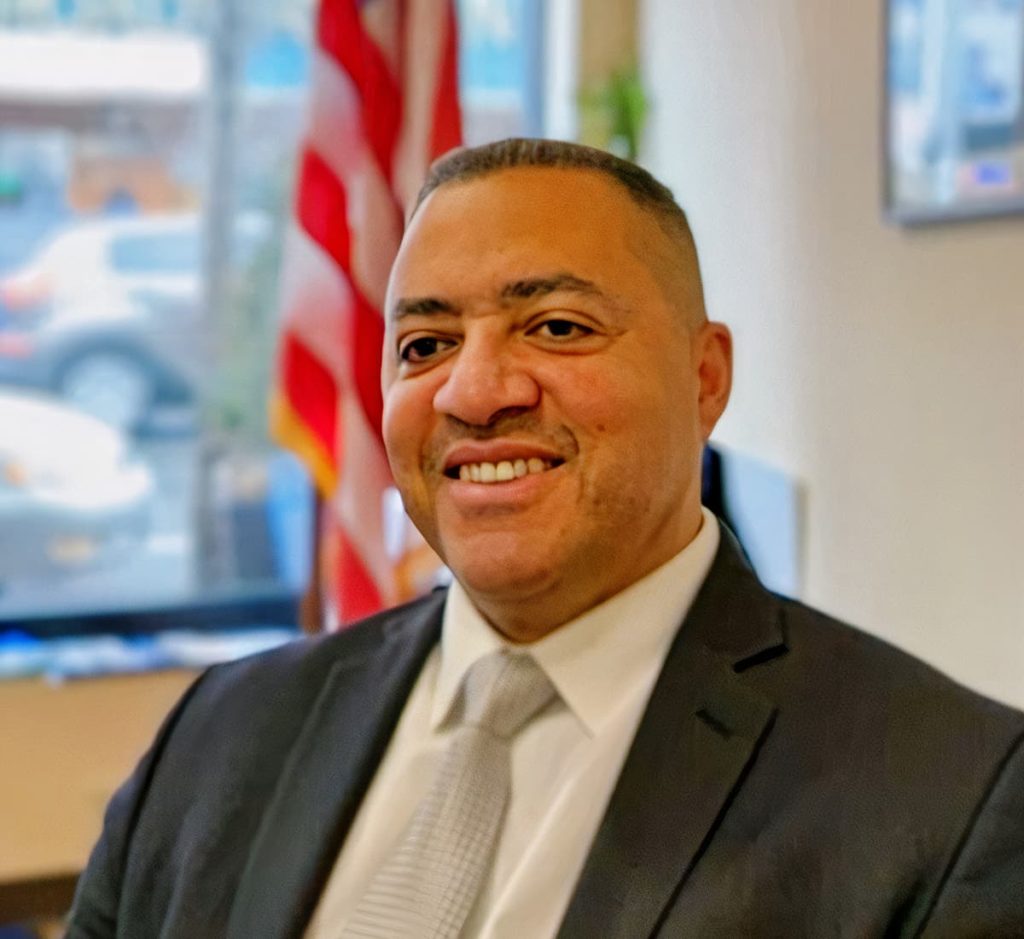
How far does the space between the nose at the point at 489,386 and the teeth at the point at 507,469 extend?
1.5 inches

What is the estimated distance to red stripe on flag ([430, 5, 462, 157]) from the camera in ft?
8.23

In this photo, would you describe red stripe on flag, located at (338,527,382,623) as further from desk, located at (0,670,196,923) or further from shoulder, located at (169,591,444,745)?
shoulder, located at (169,591,444,745)

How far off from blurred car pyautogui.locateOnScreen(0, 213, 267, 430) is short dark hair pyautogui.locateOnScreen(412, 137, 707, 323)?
2.10m

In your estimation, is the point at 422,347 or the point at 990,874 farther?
the point at 422,347

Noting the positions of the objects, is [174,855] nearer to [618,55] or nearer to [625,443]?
[625,443]

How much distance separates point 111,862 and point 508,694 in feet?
1.66

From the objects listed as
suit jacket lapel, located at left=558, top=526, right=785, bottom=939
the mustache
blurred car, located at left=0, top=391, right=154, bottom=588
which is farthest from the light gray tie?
blurred car, located at left=0, top=391, right=154, bottom=588

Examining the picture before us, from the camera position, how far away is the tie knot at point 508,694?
1155mm

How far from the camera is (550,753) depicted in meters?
1.13

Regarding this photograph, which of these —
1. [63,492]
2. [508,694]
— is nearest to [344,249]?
[63,492]

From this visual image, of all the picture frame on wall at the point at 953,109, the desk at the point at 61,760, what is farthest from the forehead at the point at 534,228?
the desk at the point at 61,760

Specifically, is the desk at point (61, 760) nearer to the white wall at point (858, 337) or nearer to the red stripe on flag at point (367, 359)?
the red stripe on flag at point (367, 359)

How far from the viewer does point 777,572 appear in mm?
2352

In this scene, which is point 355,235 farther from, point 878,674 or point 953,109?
point 878,674
